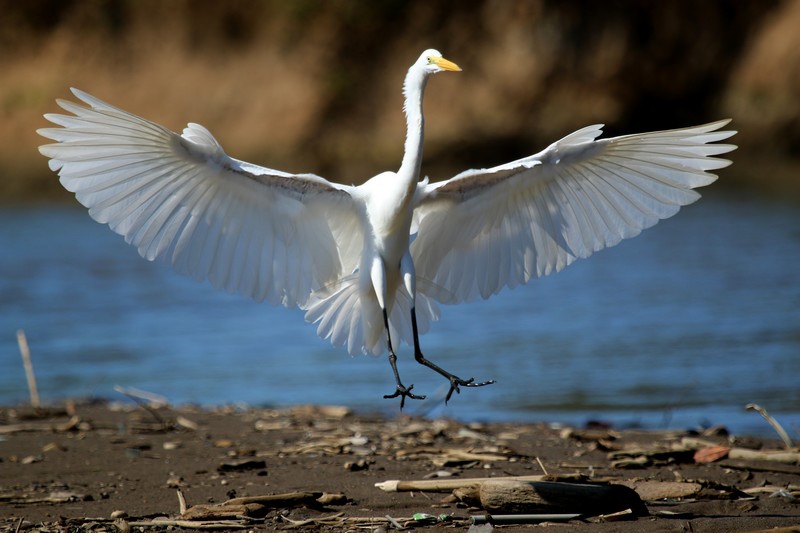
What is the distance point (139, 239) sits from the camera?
18.2ft

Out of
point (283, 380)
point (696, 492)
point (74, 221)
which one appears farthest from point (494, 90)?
point (696, 492)

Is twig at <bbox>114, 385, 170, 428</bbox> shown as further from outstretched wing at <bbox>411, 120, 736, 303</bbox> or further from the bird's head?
the bird's head

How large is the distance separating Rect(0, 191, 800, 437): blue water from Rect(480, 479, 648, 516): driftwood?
298cm

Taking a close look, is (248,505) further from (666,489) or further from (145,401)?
(145,401)

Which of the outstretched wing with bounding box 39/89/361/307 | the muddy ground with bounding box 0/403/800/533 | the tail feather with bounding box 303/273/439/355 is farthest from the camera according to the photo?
the tail feather with bounding box 303/273/439/355

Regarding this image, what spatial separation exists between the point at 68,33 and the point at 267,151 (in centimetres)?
809

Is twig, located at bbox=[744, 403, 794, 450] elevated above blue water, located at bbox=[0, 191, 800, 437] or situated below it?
below

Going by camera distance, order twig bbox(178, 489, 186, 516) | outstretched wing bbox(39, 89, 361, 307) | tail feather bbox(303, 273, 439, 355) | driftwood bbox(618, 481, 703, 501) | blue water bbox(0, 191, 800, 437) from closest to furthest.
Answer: twig bbox(178, 489, 186, 516) < driftwood bbox(618, 481, 703, 501) < outstretched wing bbox(39, 89, 361, 307) < tail feather bbox(303, 273, 439, 355) < blue water bbox(0, 191, 800, 437)

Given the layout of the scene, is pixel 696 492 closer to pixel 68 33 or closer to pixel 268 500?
pixel 268 500

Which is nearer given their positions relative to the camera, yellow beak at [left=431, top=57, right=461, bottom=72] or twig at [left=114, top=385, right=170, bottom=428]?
yellow beak at [left=431, top=57, right=461, bottom=72]

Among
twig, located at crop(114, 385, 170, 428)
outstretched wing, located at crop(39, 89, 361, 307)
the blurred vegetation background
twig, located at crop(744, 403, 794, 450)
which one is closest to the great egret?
outstretched wing, located at crop(39, 89, 361, 307)

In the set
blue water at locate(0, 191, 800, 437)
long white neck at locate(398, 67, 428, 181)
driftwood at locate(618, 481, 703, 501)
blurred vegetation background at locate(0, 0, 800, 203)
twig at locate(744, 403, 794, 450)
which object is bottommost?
driftwood at locate(618, 481, 703, 501)

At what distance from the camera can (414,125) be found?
5.84m

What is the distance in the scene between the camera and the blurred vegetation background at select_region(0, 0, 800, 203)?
28125 mm
